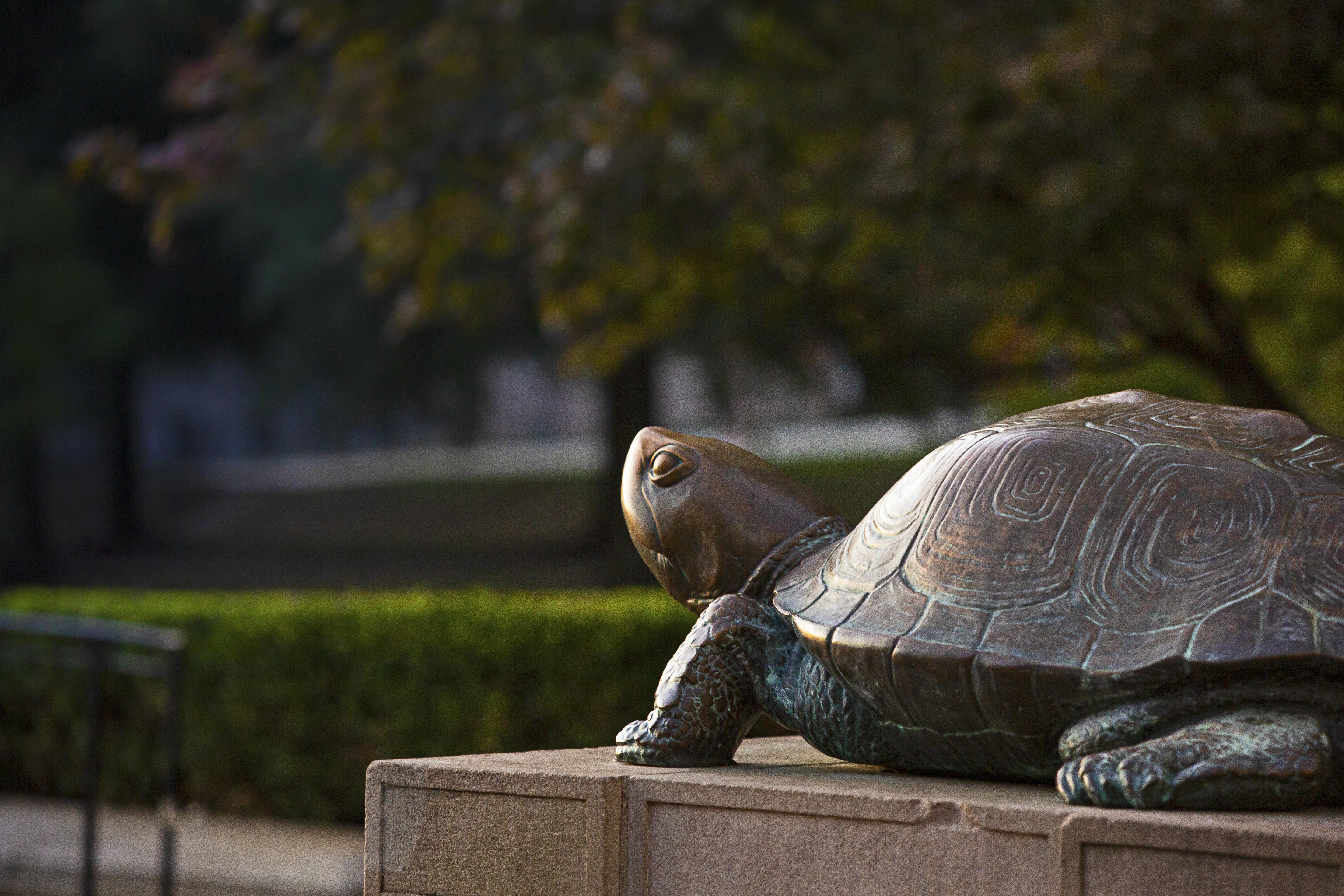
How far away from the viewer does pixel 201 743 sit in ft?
28.8

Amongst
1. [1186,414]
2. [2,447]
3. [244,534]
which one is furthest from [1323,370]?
[244,534]

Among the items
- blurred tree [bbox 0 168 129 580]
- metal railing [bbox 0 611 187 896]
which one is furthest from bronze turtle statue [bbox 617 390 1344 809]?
blurred tree [bbox 0 168 129 580]

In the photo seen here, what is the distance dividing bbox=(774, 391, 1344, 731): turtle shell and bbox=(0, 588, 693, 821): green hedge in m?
4.34

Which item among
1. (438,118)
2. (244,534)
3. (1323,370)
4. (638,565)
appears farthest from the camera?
(244,534)

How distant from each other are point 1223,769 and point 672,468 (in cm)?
149

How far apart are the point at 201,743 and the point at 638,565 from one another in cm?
727

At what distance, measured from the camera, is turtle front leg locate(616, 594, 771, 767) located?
3318mm

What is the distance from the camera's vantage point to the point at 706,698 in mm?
3338

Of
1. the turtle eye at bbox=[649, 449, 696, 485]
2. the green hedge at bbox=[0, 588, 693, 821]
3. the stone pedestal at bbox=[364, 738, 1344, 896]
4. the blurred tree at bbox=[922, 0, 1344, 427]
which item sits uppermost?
the blurred tree at bbox=[922, 0, 1344, 427]

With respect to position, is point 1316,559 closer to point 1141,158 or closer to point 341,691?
point 1141,158

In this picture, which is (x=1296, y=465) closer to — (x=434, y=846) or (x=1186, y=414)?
(x=1186, y=414)

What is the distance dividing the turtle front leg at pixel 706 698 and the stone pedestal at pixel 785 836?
0.06m

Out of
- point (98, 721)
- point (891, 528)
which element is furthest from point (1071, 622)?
point (98, 721)

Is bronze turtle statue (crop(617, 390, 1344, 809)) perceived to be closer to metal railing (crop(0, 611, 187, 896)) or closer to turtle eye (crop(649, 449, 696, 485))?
turtle eye (crop(649, 449, 696, 485))
